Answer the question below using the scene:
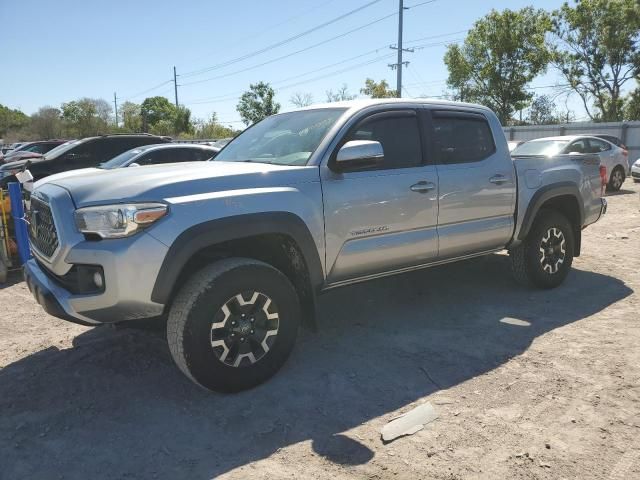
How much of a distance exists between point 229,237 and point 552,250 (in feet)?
12.1

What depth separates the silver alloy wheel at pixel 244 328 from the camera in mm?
3207

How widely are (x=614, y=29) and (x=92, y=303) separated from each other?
115 feet

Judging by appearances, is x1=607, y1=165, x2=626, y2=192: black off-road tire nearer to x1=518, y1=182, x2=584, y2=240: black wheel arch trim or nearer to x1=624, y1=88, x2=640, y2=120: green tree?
x1=518, y1=182, x2=584, y2=240: black wheel arch trim

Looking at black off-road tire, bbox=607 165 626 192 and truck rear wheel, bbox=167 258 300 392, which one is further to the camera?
black off-road tire, bbox=607 165 626 192

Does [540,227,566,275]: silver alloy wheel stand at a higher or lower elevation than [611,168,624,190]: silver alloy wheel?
lower

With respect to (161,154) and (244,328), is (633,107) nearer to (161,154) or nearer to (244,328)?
(161,154)

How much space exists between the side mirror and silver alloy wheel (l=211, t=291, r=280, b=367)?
1.06m

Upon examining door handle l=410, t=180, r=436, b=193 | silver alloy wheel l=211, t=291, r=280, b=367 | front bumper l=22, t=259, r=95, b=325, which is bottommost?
silver alloy wheel l=211, t=291, r=280, b=367

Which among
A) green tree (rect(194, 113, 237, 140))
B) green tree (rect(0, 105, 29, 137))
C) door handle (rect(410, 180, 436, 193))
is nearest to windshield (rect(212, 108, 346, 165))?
door handle (rect(410, 180, 436, 193))

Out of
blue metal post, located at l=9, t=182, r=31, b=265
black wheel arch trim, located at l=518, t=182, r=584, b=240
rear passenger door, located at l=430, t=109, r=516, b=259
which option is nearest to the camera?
rear passenger door, located at l=430, t=109, r=516, b=259

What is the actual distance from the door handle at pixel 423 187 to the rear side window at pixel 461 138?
0.31 m

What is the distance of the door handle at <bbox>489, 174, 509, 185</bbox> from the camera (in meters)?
4.67

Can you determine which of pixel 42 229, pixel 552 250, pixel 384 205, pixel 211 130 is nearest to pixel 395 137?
pixel 384 205

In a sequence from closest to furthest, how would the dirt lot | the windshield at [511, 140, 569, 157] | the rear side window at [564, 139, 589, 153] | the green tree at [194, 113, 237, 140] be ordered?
1. the dirt lot
2. the windshield at [511, 140, 569, 157]
3. the rear side window at [564, 139, 589, 153]
4. the green tree at [194, 113, 237, 140]
